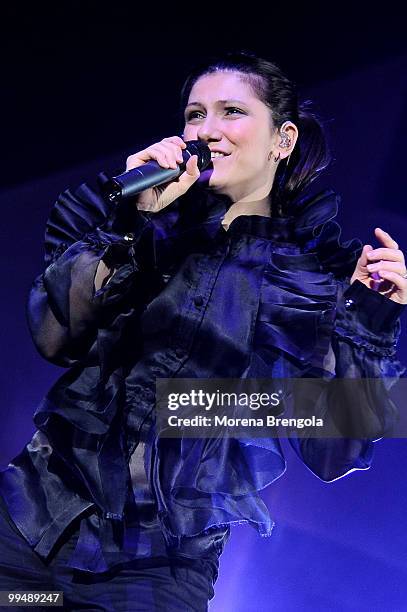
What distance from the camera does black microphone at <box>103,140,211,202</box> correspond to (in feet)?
3.34

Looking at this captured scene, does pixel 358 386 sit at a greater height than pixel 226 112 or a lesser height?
lesser

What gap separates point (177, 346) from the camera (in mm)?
1201

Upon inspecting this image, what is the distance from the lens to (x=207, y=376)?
48.0 inches

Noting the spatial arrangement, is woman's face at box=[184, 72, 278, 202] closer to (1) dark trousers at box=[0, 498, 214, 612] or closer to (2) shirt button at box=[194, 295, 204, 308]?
(2) shirt button at box=[194, 295, 204, 308]

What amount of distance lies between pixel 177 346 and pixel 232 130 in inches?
14.3

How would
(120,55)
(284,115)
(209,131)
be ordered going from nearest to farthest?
(209,131)
(284,115)
(120,55)

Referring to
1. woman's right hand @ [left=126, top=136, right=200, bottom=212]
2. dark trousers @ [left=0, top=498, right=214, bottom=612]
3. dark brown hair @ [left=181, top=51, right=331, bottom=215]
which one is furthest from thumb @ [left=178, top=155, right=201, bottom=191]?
dark trousers @ [left=0, top=498, right=214, bottom=612]

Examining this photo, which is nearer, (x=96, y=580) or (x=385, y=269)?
(x=96, y=580)

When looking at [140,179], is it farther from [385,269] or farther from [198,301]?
[385,269]

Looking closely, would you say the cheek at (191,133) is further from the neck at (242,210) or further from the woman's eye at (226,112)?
the neck at (242,210)

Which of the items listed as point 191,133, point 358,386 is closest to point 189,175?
point 191,133

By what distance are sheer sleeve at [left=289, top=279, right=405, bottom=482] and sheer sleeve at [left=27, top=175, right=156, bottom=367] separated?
31 centimetres

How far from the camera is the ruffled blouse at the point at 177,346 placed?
1.12m

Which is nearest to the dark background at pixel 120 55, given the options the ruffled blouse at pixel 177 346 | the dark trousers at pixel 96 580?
the ruffled blouse at pixel 177 346
